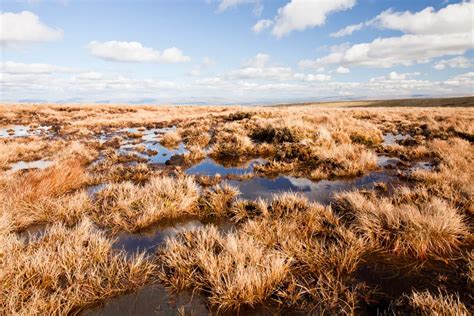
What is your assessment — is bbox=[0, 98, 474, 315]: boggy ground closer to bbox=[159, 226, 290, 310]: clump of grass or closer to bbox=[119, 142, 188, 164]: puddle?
bbox=[159, 226, 290, 310]: clump of grass

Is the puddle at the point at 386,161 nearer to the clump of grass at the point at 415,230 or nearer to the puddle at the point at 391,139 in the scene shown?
the puddle at the point at 391,139

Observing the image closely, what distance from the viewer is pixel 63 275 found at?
3590 millimetres

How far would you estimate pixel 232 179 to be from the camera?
8562mm

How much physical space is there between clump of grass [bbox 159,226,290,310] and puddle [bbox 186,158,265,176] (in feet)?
17.4

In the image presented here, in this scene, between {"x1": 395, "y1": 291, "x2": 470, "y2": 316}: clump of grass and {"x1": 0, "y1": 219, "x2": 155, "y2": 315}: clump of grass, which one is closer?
{"x1": 395, "y1": 291, "x2": 470, "y2": 316}: clump of grass

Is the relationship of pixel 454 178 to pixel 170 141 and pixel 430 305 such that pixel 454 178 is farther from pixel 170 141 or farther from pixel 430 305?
pixel 170 141

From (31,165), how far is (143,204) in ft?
27.4

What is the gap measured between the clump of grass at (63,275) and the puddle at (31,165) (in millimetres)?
7517

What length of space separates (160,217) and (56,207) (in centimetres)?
243

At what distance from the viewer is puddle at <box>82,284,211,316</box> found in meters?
3.11

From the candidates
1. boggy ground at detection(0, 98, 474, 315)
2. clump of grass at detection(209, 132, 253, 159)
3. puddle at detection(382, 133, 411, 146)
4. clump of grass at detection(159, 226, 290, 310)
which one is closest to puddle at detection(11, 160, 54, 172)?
boggy ground at detection(0, 98, 474, 315)

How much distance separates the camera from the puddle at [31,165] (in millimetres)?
10141

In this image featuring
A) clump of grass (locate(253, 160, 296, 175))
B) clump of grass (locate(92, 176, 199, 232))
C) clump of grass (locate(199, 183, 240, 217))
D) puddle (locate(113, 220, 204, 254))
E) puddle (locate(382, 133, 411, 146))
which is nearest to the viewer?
puddle (locate(113, 220, 204, 254))

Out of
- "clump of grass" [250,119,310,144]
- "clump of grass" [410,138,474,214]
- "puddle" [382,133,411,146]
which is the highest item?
"clump of grass" [250,119,310,144]
